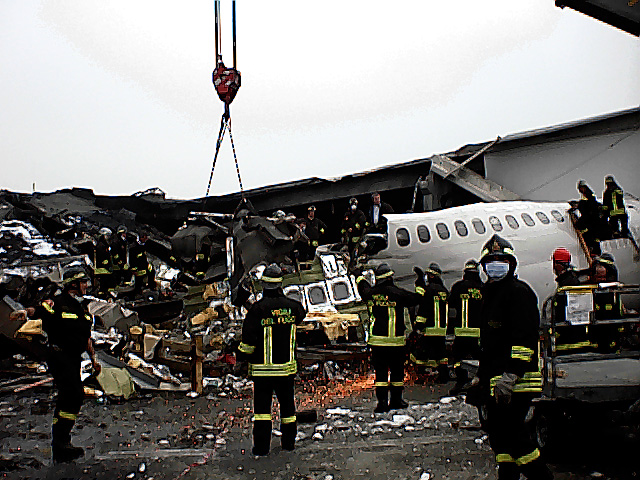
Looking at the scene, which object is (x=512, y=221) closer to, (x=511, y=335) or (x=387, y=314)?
(x=387, y=314)

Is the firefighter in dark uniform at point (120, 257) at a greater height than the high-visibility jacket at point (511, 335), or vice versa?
the firefighter in dark uniform at point (120, 257)

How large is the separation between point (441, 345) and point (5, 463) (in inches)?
199

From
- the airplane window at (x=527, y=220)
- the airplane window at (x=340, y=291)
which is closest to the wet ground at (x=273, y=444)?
the airplane window at (x=340, y=291)

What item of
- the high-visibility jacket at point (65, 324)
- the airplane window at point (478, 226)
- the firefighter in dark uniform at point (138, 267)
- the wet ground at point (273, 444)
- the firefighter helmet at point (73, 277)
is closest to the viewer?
the wet ground at point (273, 444)

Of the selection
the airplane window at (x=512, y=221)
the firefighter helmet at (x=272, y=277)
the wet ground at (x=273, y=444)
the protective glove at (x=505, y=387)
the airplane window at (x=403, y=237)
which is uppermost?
the airplane window at (x=512, y=221)

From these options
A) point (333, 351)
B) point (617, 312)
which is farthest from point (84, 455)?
point (617, 312)

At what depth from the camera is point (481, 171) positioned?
54.9 ft

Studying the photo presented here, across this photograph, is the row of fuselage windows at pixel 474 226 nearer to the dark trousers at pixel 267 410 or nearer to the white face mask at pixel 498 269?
the dark trousers at pixel 267 410

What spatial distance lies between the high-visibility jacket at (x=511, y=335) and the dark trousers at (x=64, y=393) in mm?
3637

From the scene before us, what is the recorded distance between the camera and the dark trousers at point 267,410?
206 inches

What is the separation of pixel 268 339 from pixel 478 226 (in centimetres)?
542

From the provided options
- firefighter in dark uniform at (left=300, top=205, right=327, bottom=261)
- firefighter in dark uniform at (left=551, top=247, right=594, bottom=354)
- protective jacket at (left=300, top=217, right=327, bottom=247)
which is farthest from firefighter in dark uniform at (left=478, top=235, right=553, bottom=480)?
protective jacket at (left=300, top=217, right=327, bottom=247)

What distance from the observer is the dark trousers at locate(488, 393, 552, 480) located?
3.83 metres

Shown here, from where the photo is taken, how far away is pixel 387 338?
21.5ft
